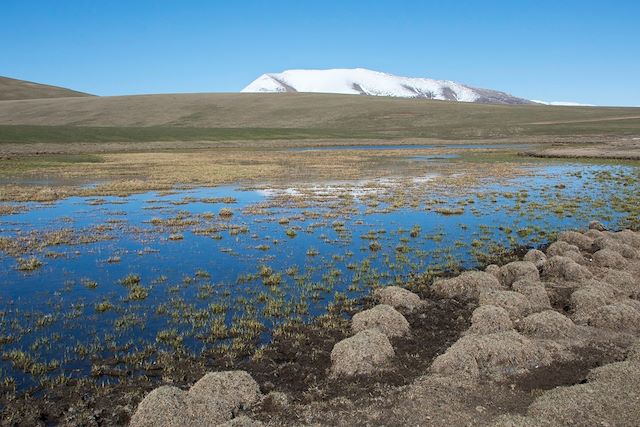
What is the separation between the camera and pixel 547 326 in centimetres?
1234

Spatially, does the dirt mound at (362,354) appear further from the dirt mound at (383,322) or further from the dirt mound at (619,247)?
the dirt mound at (619,247)


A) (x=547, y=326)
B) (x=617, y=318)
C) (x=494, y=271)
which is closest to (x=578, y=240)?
(x=494, y=271)

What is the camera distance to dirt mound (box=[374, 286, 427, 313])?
14.4 m

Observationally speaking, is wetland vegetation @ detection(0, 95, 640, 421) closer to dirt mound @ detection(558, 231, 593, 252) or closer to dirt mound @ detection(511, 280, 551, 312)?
dirt mound @ detection(558, 231, 593, 252)

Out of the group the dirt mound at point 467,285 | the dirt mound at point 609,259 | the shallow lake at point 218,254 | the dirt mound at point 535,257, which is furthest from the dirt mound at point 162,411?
the dirt mound at point 609,259

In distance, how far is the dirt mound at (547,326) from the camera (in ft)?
40.1

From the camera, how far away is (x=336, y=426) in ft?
27.9

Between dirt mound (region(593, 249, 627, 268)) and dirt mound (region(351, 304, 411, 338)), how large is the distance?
9.74 meters

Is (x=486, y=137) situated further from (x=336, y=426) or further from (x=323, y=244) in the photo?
(x=336, y=426)

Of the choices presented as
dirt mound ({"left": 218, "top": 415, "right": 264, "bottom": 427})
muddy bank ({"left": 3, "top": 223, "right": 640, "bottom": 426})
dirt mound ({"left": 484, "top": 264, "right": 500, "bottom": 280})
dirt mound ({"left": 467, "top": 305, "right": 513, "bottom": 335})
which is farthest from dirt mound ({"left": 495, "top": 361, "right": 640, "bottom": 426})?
dirt mound ({"left": 484, "top": 264, "right": 500, "bottom": 280})

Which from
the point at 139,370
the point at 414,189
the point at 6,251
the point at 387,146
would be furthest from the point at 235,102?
the point at 139,370

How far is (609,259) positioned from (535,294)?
5.64 m

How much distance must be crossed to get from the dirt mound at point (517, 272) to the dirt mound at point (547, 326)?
3724 mm

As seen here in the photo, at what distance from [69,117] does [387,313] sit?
516 feet
